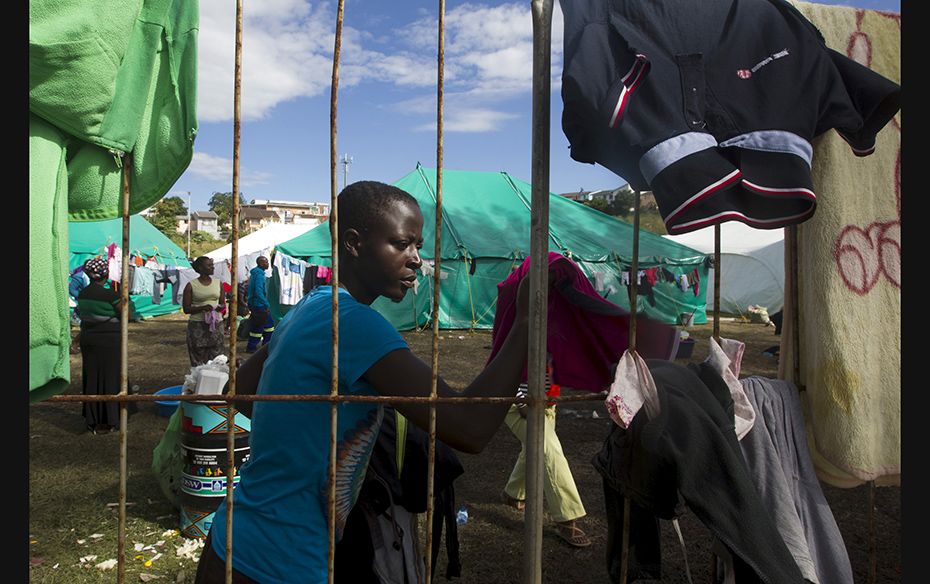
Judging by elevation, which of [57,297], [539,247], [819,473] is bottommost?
[819,473]

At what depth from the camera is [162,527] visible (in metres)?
4.24

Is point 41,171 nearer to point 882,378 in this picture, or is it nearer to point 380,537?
point 380,537

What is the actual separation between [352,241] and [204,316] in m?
6.12

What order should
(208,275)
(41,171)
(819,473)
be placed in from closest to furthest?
1. (41,171)
2. (819,473)
3. (208,275)

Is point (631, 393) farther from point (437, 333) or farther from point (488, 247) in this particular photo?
point (488, 247)

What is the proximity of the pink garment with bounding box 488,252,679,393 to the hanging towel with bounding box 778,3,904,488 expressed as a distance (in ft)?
1.56

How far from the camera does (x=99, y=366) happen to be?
6.20 m

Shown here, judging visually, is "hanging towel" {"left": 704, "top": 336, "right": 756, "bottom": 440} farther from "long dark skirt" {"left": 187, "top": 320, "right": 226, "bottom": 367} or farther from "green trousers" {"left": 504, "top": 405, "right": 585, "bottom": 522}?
"long dark skirt" {"left": 187, "top": 320, "right": 226, "bottom": 367}

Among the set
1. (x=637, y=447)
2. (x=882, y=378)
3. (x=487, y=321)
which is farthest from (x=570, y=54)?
(x=487, y=321)

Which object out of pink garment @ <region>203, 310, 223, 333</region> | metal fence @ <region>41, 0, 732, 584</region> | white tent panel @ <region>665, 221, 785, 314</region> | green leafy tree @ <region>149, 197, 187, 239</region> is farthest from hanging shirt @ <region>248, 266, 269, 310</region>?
green leafy tree @ <region>149, 197, 187, 239</region>

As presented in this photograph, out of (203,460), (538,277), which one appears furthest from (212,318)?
(538,277)

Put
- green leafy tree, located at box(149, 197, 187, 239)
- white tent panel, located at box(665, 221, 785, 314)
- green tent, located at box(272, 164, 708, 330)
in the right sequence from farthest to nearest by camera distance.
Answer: green leafy tree, located at box(149, 197, 187, 239) → white tent panel, located at box(665, 221, 785, 314) → green tent, located at box(272, 164, 708, 330)

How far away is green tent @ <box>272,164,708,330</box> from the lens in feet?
48.0

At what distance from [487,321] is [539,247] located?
13831 mm
